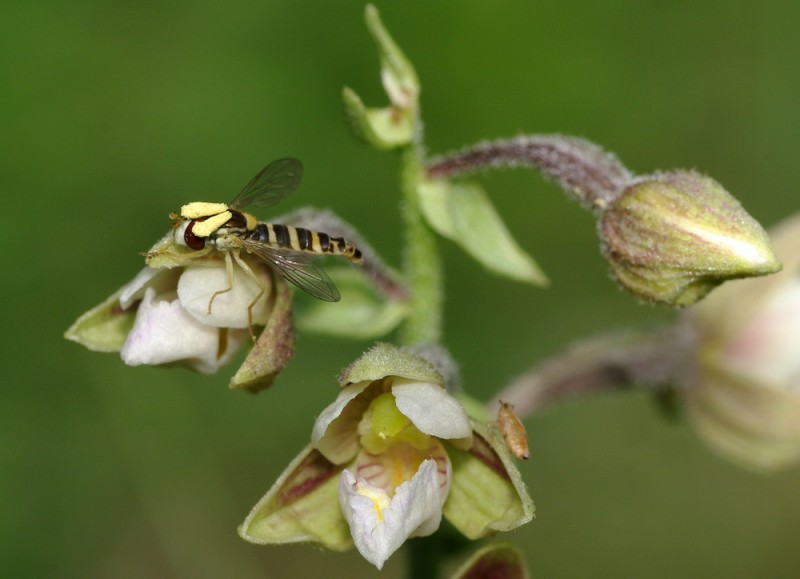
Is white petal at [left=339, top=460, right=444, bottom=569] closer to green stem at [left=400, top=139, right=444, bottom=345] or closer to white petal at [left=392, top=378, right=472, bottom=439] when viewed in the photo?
white petal at [left=392, top=378, right=472, bottom=439]

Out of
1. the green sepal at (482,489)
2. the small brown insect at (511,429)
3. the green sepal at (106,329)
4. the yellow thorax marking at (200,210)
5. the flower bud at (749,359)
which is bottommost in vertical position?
the flower bud at (749,359)

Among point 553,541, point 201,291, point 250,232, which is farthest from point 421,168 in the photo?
point 553,541

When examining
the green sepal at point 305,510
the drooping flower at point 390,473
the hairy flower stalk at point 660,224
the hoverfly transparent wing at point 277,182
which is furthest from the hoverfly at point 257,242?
the hairy flower stalk at point 660,224

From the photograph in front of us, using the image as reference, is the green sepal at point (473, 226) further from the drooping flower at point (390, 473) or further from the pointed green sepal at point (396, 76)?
the drooping flower at point (390, 473)

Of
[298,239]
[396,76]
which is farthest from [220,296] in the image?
[396,76]

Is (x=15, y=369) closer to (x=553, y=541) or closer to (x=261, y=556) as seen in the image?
(x=261, y=556)

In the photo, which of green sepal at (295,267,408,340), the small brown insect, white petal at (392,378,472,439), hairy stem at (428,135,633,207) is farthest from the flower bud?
white petal at (392,378,472,439)

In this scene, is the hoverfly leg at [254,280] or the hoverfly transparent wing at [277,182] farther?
the hoverfly transparent wing at [277,182]
